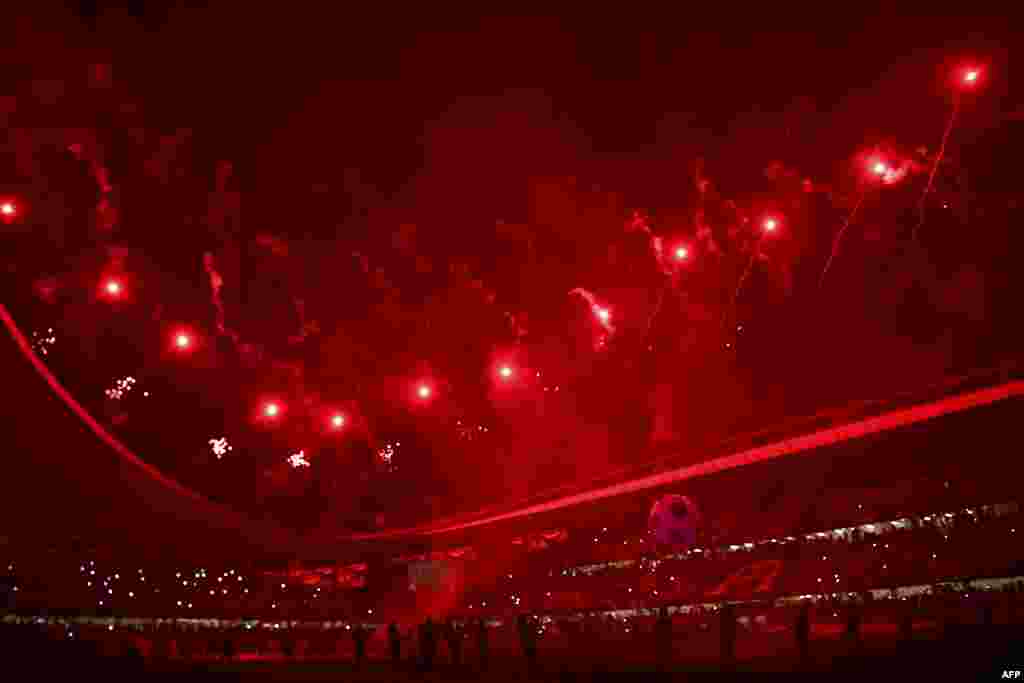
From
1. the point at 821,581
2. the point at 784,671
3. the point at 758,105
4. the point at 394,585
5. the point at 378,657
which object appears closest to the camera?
the point at 784,671

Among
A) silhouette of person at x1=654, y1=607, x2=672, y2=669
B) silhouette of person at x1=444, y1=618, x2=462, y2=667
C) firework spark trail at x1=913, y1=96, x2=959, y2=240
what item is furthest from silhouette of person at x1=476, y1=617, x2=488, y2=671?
firework spark trail at x1=913, y1=96, x2=959, y2=240

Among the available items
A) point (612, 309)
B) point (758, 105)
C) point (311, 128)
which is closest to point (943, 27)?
point (758, 105)

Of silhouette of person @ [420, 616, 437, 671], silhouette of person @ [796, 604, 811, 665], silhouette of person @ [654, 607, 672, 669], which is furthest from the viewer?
silhouette of person @ [420, 616, 437, 671]

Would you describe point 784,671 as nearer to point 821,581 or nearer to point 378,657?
point 821,581

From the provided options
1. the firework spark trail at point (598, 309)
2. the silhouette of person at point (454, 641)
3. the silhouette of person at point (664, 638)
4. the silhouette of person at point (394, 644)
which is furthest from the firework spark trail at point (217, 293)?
the silhouette of person at point (664, 638)

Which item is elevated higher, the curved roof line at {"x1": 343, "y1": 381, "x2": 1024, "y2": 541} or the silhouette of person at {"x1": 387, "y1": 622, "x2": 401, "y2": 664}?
the curved roof line at {"x1": 343, "y1": 381, "x2": 1024, "y2": 541}

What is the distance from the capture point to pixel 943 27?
11797mm

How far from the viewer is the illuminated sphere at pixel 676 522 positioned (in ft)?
25.3

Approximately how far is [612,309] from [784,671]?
868 cm

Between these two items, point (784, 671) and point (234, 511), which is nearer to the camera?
point (784, 671)

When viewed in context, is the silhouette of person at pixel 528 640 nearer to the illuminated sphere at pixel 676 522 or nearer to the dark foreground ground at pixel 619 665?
the dark foreground ground at pixel 619 665

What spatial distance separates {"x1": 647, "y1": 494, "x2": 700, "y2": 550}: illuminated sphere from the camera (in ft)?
25.3

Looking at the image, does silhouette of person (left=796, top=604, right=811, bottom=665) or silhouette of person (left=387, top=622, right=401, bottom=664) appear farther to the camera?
silhouette of person (left=387, top=622, right=401, bottom=664)

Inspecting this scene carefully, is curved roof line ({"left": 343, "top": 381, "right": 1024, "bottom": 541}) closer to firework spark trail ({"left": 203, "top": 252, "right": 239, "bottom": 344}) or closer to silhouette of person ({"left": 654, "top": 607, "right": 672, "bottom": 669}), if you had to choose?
silhouette of person ({"left": 654, "top": 607, "right": 672, "bottom": 669})
